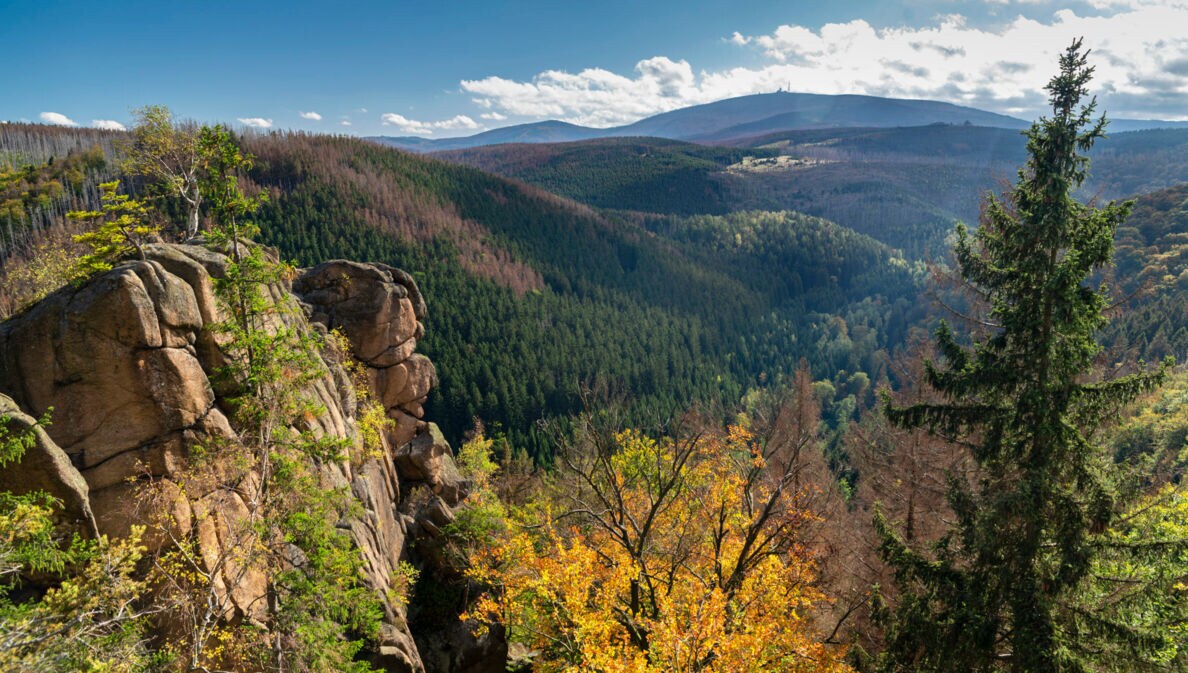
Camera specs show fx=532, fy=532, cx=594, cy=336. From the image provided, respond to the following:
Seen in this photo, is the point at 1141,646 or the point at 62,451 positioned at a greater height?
the point at 62,451

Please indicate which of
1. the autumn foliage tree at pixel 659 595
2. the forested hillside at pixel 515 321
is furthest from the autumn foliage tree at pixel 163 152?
the forested hillside at pixel 515 321

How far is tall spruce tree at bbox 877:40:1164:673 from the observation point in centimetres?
1214

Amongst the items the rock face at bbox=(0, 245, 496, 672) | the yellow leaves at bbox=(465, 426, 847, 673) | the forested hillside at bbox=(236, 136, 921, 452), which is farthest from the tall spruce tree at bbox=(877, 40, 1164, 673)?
the forested hillside at bbox=(236, 136, 921, 452)

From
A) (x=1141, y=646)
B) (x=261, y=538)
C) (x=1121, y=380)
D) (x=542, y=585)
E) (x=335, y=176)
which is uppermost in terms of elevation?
(x=335, y=176)

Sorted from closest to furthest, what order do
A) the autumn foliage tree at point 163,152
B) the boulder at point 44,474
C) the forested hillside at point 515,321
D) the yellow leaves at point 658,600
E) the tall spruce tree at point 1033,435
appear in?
1. the boulder at point 44,474
2. the tall spruce tree at point 1033,435
3. the yellow leaves at point 658,600
4. the autumn foliage tree at point 163,152
5. the forested hillside at point 515,321

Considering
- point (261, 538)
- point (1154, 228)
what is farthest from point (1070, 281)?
point (1154, 228)

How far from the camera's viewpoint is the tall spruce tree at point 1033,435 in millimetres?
12141

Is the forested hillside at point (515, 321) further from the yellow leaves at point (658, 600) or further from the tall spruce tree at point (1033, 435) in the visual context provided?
the tall spruce tree at point (1033, 435)

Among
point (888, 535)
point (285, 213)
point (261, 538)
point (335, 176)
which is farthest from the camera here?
point (335, 176)

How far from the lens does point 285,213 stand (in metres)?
152

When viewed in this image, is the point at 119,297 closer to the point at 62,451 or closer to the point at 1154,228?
the point at 62,451

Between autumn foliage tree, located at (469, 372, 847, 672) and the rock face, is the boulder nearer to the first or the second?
the rock face

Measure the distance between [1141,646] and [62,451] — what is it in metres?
23.8

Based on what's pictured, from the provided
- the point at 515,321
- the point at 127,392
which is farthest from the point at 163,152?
A: the point at 515,321
